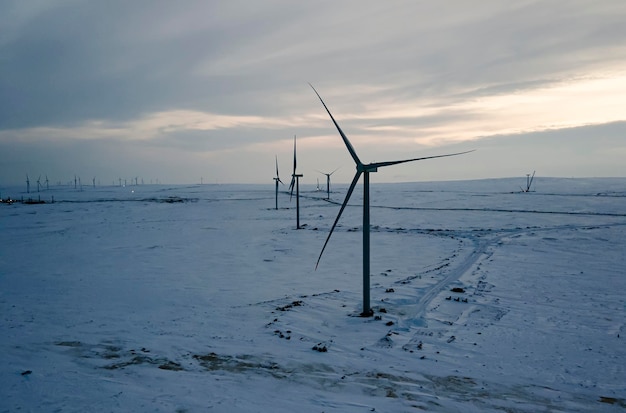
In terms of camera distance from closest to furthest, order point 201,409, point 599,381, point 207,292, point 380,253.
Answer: point 201,409
point 599,381
point 207,292
point 380,253

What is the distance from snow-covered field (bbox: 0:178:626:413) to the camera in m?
9.02

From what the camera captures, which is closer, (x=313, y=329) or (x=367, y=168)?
(x=313, y=329)

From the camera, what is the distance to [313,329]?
44.3 ft

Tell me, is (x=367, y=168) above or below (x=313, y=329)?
above

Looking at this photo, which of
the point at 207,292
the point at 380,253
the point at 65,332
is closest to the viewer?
the point at 65,332

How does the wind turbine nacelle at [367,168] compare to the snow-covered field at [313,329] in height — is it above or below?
above

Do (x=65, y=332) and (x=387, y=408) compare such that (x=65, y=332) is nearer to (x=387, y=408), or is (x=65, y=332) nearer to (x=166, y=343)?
(x=166, y=343)

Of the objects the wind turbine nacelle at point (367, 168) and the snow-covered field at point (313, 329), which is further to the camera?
the wind turbine nacelle at point (367, 168)

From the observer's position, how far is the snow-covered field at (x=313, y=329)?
29.6ft

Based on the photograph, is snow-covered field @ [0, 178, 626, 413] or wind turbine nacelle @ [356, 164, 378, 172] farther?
wind turbine nacelle @ [356, 164, 378, 172]

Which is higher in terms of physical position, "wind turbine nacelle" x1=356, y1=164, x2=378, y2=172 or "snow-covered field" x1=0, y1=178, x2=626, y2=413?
"wind turbine nacelle" x1=356, y1=164, x2=378, y2=172

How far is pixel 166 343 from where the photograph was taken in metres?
12.2

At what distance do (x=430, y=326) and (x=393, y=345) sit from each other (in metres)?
2.30

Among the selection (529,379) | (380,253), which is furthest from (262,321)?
Result: (380,253)
